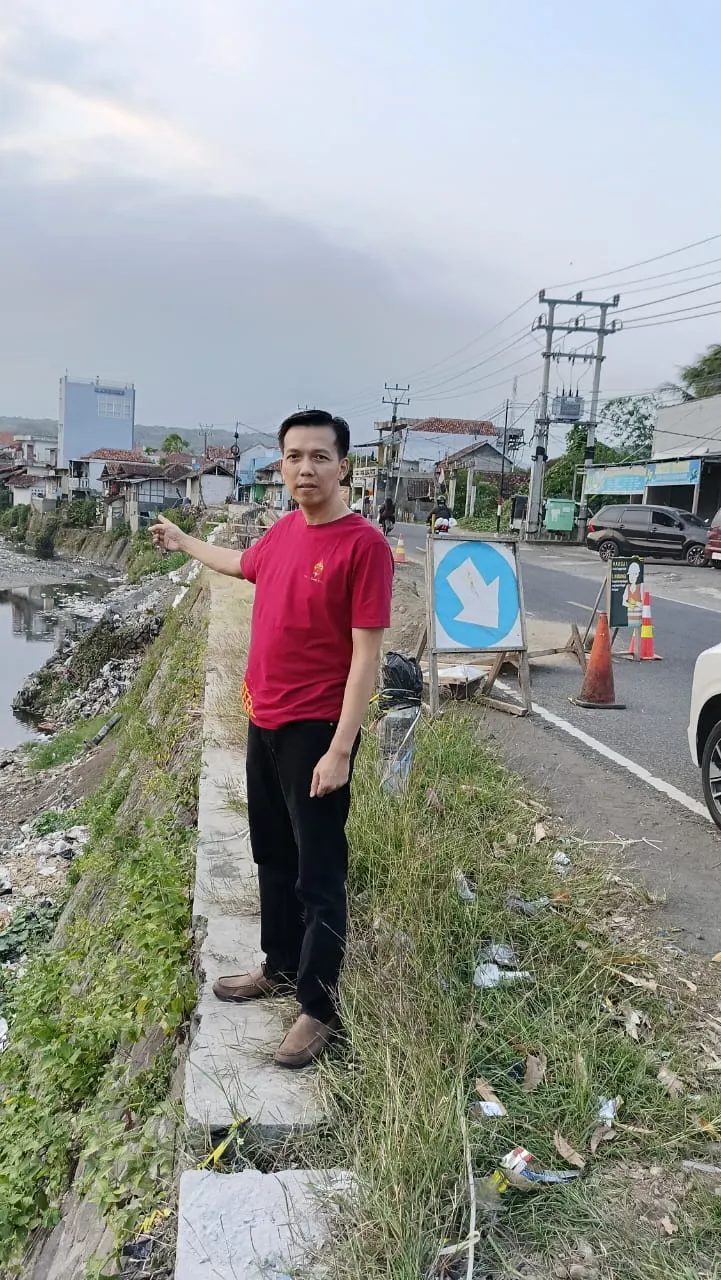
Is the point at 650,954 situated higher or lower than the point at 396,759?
lower

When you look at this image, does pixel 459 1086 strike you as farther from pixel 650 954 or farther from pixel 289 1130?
pixel 650 954

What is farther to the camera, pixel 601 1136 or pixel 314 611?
pixel 314 611

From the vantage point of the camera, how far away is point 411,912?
10.9 feet

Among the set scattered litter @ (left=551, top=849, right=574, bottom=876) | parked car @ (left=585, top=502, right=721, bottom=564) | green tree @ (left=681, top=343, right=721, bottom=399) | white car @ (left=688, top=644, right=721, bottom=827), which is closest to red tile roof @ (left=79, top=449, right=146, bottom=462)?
green tree @ (left=681, top=343, right=721, bottom=399)

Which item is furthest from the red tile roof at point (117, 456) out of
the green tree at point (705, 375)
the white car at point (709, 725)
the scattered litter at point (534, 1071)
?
the scattered litter at point (534, 1071)

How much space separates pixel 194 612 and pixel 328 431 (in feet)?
47.2

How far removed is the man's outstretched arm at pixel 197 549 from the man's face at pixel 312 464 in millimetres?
541

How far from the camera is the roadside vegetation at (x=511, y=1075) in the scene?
6.83ft

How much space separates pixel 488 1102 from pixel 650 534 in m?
27.3

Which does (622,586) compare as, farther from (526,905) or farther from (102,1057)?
(102,1057)

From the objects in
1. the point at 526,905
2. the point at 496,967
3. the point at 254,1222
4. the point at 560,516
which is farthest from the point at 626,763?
the point at 560,516

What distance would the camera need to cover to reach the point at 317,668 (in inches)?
107

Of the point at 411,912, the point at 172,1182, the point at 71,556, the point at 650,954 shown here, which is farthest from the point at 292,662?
the point at 71,556

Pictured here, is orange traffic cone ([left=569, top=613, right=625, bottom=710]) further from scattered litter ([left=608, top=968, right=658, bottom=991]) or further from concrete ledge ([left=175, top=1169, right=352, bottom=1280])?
concrete ledge ([left=175, top=1169, right=352, bottom=1280])
